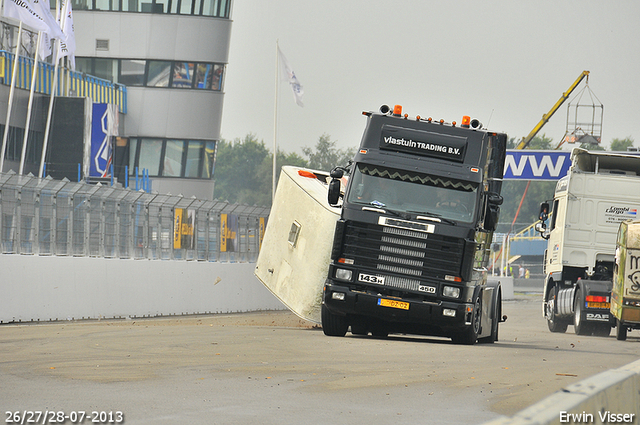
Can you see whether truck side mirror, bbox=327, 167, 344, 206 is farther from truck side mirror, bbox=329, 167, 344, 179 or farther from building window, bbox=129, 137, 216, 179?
building window, bbox=129, 137, 216, 179

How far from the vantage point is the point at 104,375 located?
416 inches

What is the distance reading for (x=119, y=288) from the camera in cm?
2336

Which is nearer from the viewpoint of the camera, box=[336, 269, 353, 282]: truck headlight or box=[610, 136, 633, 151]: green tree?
box=[336, 269, 353, 282]: truck headlight

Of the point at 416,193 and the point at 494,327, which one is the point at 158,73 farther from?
the point at 416,193

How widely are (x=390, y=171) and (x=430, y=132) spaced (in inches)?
37.8

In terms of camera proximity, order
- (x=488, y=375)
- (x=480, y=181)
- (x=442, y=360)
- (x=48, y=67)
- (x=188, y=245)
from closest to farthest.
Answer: (x=488, y=375) → (x=442, y=360) → (x=480, y=181) → (x=188, y=245) → (x=48, y=67)

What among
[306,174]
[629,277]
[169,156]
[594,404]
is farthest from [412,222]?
[169,156]

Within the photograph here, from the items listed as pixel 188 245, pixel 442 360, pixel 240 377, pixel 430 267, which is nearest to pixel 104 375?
pixel 240 377

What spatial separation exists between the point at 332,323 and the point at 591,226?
Answer: 10.4 meters

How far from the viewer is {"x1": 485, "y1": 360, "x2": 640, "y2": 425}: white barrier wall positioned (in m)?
4.04

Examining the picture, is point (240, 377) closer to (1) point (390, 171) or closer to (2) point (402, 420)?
(2) point (402, 420)

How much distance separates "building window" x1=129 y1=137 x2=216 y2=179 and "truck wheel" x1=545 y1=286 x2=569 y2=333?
32358mm

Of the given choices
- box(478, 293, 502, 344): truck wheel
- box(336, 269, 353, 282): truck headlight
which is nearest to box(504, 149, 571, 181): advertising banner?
box(478, 293, 502, 344): truck wheel

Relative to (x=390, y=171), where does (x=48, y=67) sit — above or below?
above
